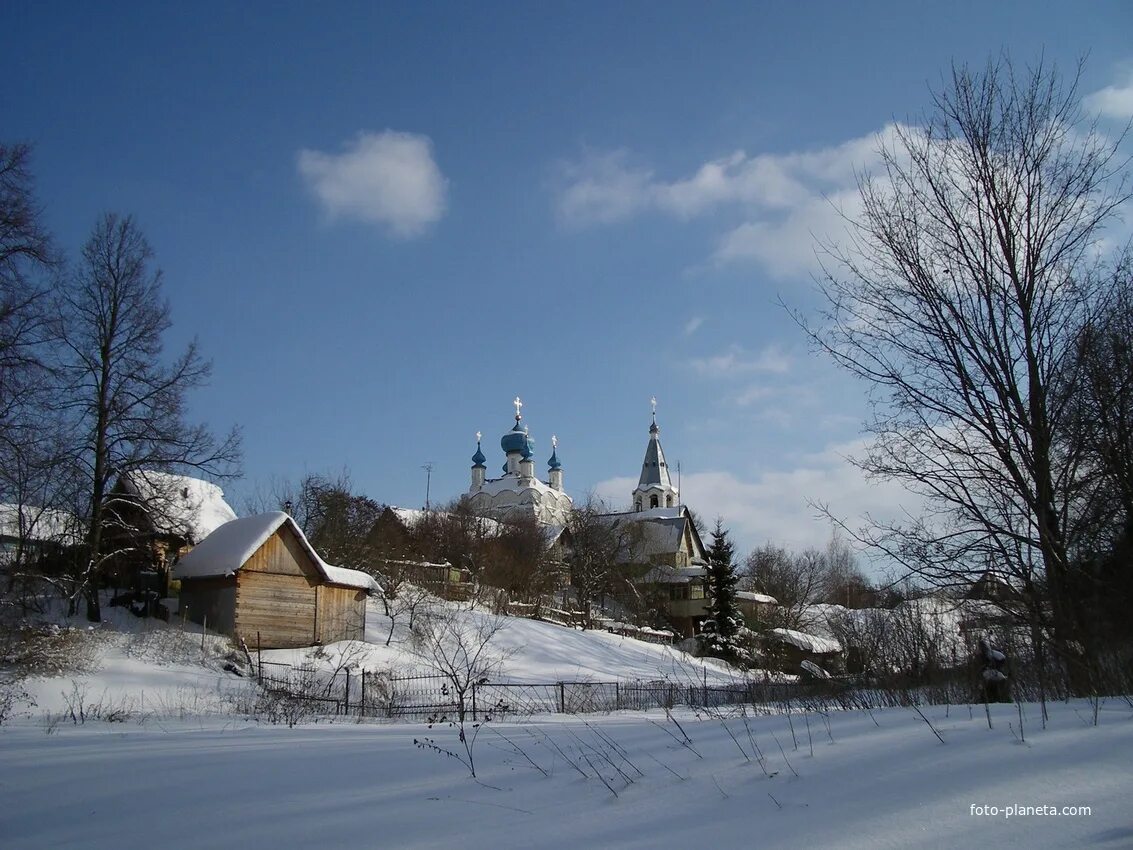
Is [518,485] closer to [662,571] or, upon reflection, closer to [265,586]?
[662,571]

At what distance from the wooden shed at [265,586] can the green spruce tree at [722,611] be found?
21.6 meters

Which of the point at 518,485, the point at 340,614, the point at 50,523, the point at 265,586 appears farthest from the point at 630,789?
the point at 518,485

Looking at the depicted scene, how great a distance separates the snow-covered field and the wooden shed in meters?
20.1

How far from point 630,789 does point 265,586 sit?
25929 millimetres

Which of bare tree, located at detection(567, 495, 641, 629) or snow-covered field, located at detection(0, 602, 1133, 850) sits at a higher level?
bare tree, located at detection(567, 495, 641, 629)

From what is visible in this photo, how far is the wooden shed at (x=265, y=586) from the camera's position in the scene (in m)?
28.0

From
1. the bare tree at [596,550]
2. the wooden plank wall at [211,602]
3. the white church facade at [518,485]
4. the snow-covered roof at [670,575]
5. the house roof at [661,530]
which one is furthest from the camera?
the white church facade at [518,485]

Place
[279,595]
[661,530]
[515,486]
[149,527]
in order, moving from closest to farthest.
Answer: [149,527] < [279,595] < [661,530] < [515,486]

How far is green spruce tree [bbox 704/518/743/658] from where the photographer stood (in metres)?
44.8

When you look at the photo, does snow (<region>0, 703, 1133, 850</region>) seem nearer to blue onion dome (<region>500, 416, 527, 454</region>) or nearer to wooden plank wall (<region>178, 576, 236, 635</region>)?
wooden plank wall (<region>178, 576, 236, 635</region>)

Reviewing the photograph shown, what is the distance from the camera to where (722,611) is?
151 ft

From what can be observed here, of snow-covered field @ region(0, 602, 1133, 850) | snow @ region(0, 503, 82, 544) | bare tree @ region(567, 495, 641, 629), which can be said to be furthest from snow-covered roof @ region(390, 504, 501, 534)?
snow-covered field @ region(0, 602, 1133, 850)

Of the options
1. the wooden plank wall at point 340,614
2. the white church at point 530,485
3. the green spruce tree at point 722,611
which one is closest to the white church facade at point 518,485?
the white church at point 530,485

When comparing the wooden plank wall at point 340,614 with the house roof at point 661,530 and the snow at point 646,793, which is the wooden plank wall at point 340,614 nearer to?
the snow at point 646,793
